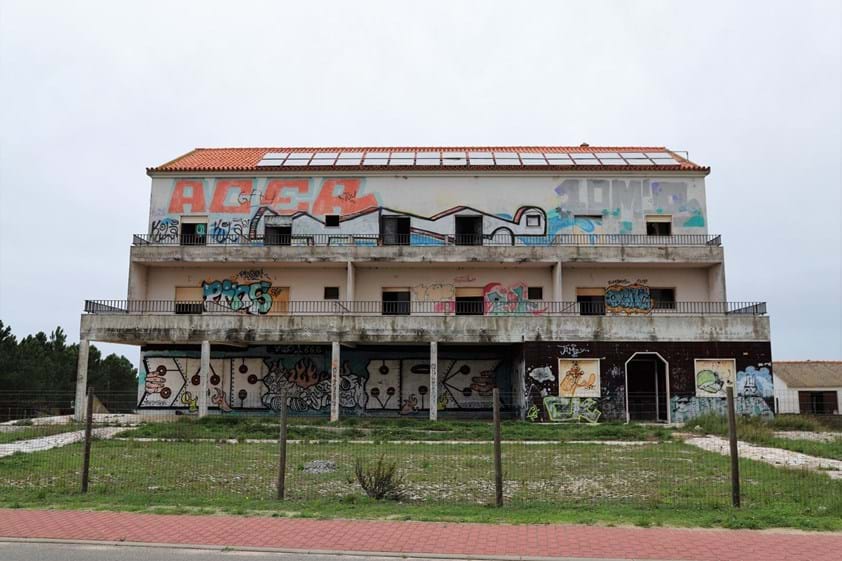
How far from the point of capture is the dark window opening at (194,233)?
119 ft

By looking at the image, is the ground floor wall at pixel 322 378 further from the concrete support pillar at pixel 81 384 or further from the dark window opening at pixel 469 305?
the concrete support pillar at pixel 81 384

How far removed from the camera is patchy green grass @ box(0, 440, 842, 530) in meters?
11.0

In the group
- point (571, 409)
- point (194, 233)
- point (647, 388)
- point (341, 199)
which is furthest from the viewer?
point (194, 233)

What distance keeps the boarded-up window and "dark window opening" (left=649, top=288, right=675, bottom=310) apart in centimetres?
2177

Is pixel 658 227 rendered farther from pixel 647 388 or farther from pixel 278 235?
pixel 278 235

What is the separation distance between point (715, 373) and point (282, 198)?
21.2 m

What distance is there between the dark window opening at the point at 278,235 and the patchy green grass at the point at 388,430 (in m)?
10.6

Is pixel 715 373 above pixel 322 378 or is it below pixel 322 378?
above

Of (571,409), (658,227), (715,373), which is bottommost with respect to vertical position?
(571,409)

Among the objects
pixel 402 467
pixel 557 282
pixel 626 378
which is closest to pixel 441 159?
pixel 557 282

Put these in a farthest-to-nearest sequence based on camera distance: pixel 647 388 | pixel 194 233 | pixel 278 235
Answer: pixel 194 233 → pixel 278 235 → pixel 647 388

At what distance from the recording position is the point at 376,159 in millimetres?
38000

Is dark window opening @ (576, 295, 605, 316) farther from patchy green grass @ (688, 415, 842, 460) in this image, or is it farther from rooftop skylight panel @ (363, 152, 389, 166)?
rooftop skylight panel @ (363, 152, 389, 166)

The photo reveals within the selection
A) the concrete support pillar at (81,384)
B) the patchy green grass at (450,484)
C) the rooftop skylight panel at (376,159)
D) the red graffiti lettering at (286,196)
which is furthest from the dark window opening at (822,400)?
the concrete support pillar at (81,384)
